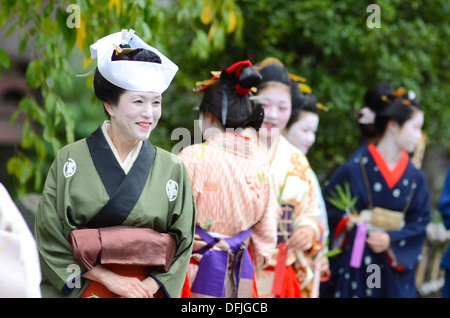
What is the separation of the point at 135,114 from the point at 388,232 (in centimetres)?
285

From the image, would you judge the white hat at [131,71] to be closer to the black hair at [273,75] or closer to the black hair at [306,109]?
the black hair at [273,75]

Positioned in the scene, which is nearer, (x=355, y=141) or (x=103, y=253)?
(x=103, y=253)

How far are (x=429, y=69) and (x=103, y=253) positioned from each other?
4.74 m

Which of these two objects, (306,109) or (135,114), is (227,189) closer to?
(135,114)

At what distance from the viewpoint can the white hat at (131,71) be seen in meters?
2.90

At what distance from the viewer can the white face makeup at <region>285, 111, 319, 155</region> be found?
16.4 feet

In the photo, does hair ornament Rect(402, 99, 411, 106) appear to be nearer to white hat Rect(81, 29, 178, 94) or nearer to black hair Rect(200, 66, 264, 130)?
black hair Rect(200, 66, 264, 130)

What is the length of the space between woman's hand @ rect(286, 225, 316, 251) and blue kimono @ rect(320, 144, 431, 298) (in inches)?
31.8

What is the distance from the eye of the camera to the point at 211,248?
12.3 ft

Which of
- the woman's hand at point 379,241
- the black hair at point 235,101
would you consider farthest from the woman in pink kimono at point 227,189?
the woman's hand at point 379,241

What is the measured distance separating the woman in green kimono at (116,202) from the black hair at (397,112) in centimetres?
267

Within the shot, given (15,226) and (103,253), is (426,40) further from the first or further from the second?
(15,226)

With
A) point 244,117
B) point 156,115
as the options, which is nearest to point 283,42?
point 244,117

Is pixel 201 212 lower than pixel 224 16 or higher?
lower
